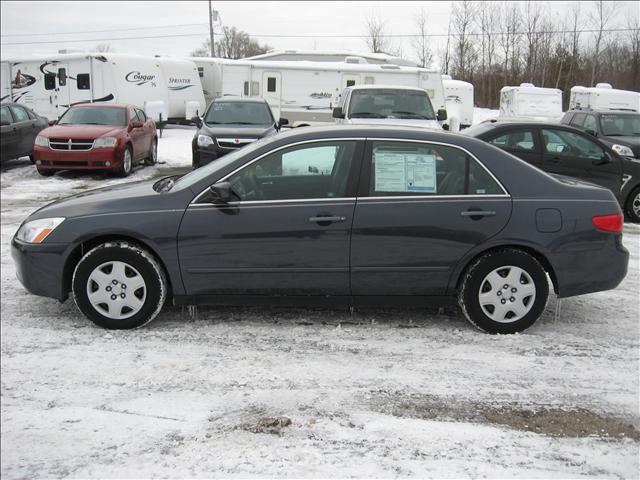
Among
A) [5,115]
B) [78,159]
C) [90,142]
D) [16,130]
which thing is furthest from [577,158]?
[5,115]

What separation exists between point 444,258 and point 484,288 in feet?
1.25

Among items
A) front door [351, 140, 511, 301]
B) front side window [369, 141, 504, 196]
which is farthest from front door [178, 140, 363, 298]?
front side window [369, 141, 504, 196]

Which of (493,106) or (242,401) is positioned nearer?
(242,401)

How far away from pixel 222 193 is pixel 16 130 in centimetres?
1218

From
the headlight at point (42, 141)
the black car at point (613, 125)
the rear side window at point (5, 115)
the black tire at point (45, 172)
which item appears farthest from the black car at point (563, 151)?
the rear side window at point (5, 115)

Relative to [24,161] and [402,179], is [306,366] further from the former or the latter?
[24,161]

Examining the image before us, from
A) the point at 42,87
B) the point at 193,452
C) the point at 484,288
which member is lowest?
the point at 193,452

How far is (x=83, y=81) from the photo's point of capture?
22438mm

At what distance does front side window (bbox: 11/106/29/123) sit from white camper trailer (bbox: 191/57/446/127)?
831cm

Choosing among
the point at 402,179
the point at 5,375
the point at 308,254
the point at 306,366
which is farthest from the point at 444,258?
the point at 5,375

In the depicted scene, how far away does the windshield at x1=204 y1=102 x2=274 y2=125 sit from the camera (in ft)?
46.9

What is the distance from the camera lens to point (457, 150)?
4.78m

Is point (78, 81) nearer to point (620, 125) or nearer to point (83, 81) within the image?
point (83, 81)

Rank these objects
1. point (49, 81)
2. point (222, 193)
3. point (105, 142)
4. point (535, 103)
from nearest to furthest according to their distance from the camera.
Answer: point (222, 193), point (105, 142), point (49, 81), point (535, 103)
